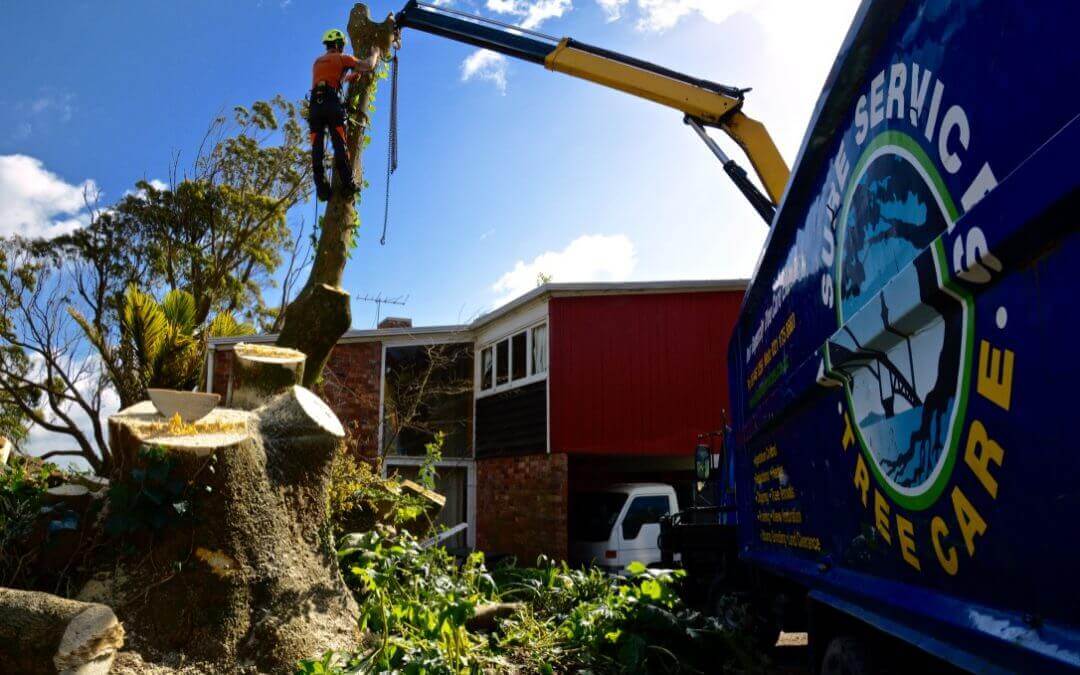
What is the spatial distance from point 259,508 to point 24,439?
20678mm

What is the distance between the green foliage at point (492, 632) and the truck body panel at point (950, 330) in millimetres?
1730

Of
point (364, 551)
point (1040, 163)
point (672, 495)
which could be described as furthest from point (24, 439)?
point (1040, 163)

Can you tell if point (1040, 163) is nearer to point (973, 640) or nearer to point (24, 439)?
point (973, 640)

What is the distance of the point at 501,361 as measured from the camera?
55.7 feet

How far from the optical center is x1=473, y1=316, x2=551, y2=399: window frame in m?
15.1

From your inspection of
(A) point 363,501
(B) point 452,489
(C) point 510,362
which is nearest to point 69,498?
(A) point 363,501

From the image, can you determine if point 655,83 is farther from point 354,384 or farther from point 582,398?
point 354,384

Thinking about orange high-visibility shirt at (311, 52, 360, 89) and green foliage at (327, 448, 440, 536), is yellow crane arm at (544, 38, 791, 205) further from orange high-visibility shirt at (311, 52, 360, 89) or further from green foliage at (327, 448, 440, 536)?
green foliage at (327, 448, 440, 536)

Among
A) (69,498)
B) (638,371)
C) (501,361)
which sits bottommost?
(69,498)

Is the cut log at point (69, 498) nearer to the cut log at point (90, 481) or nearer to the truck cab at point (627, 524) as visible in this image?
the cut log at point (90, 481)

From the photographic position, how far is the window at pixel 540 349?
1509 cm

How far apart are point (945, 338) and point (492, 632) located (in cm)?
401

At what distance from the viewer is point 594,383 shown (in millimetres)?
14742

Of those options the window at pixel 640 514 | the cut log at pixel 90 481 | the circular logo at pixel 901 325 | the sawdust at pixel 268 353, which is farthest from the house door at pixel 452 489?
the circular logo at pixel 901 325
